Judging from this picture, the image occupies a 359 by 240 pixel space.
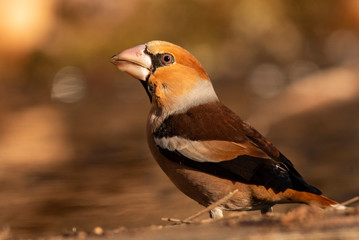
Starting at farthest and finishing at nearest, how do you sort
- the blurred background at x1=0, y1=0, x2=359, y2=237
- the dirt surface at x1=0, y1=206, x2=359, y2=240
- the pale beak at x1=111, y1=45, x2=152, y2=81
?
the blurred background at x1=0, y1=0, x2=359, y2=237 < the pale beak at x1=111, y1=45, x2=152, y2=81 < the dirt surface at x1=0, y1=206, x2=359, y2=240

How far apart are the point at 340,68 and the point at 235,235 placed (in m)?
8.38

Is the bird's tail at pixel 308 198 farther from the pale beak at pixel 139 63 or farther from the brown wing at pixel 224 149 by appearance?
the pale beak at pixel 139 63

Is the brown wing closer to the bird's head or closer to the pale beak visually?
the bird's head

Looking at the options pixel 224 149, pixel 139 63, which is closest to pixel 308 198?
pixel 224 149

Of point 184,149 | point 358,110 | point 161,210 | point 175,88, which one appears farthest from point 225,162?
point 358,110

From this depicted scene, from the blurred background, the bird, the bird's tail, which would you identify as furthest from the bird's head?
the blurred background

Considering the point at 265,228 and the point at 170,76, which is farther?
the point at 170,76

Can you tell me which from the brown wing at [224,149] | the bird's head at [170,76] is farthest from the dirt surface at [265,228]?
the bird's head at [170,76]

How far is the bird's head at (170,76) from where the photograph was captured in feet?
14.8

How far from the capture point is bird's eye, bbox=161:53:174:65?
15.1 feet

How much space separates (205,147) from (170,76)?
0.71m

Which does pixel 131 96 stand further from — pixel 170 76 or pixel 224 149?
pixel 224 149

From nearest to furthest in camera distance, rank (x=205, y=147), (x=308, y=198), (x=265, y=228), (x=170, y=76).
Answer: (x=265, y=228) → (x=308, y=198) → (x=205, y=147) → (x=170, y=76)

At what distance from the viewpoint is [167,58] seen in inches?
181
